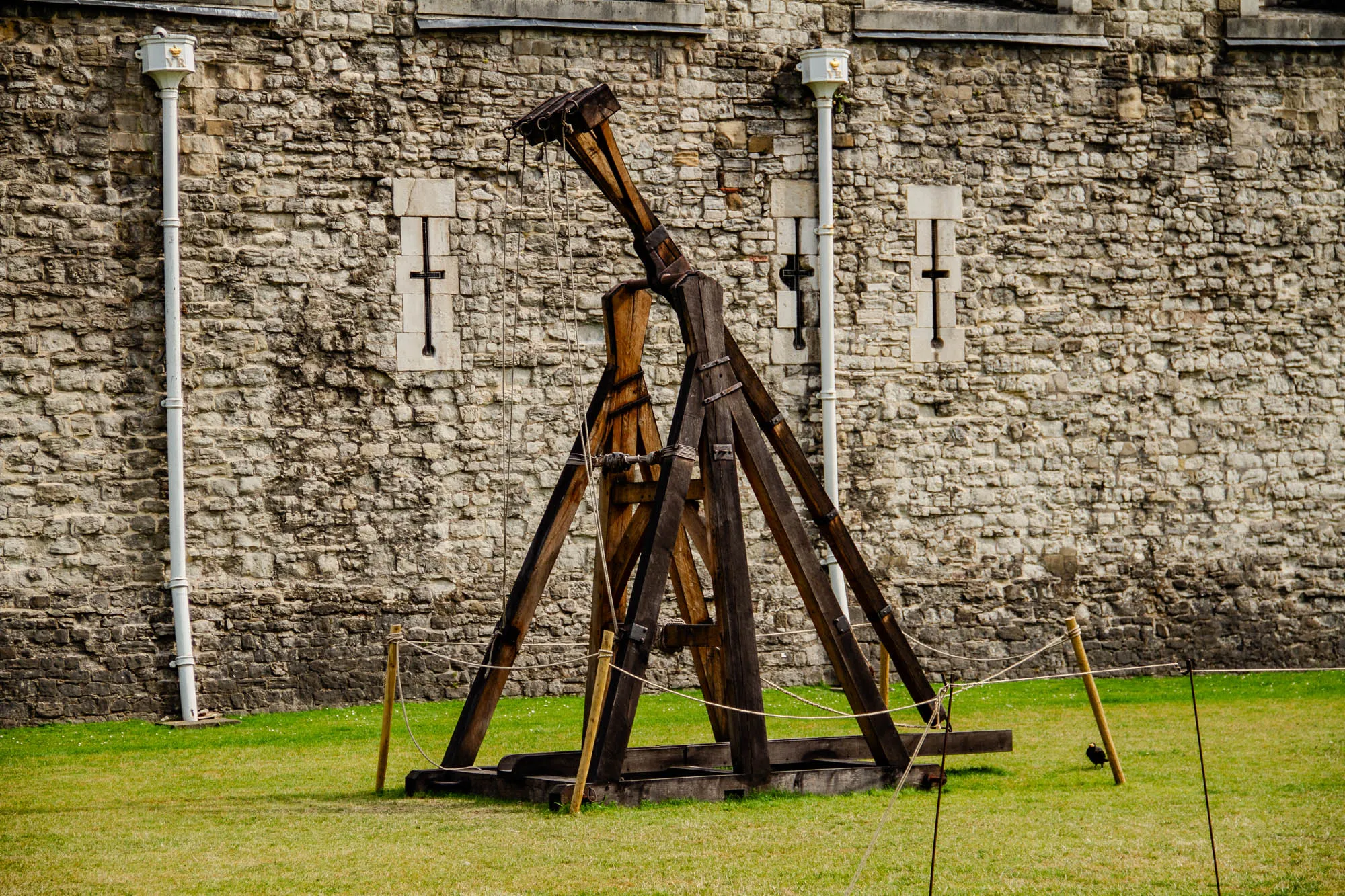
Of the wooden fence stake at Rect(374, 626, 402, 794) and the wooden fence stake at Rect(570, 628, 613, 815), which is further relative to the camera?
the wooden fence stake at Rect(374, 626, 402, 794)

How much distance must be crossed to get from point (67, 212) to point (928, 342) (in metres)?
5.66


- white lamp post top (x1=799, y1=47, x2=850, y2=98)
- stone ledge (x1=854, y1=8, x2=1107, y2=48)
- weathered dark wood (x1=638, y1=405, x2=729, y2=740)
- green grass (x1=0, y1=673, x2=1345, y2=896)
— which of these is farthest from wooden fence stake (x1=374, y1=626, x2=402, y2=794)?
stone ledge (x1=854, y1=8, x2=1107, y2=48)

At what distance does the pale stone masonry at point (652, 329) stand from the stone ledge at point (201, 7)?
0.07 m

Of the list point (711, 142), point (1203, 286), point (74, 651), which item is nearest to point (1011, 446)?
point (1203, 286)

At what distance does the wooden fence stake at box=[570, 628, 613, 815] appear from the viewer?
6156mm

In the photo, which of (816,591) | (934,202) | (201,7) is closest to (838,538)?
(816,591)

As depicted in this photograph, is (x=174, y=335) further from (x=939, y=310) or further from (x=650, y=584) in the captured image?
(x=939, y=310)

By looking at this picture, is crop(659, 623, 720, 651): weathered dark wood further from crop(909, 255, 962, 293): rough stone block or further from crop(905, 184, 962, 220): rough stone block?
crop(905, 184, 962, 220): rough stone block

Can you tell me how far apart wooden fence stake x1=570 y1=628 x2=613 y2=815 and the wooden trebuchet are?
11 mm

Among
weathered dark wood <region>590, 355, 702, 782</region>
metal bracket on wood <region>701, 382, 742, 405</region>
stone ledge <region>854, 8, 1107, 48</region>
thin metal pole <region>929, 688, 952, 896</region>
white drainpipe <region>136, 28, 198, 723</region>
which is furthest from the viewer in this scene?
stone ledge <region>854, 8, 1107, 48</region>

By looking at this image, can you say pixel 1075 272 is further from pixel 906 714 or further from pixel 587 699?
pixel 587 699

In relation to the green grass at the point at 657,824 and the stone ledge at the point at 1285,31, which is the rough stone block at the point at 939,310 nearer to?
the stone ledge at the point at 1285,31

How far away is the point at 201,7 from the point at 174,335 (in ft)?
6.71

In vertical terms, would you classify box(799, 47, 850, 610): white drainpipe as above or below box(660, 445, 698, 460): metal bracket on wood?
above
